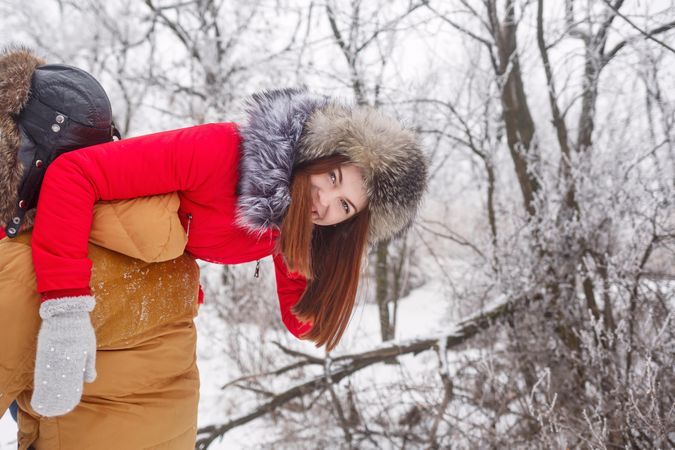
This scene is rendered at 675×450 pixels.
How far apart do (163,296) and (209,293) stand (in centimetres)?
413

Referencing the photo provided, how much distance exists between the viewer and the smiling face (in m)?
1.39

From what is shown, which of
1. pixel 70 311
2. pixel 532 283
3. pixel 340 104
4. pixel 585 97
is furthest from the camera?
pixel 585 97

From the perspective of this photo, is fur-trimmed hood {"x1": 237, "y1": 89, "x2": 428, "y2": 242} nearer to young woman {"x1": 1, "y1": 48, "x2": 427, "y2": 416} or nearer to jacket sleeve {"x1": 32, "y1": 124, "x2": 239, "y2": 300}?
young woman {"x1": 1, "y1": 48, "x2": 427, "y2": 416}

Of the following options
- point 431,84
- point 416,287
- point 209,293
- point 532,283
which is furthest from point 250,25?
point 416,287

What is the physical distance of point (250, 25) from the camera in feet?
19.7

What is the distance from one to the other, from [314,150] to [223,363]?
4.36m

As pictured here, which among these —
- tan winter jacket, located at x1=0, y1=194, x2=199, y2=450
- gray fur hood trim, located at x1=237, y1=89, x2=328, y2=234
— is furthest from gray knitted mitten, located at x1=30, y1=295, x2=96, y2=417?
gray fur hood trim, located at x1=237, y1=89, x2=328, y2=234

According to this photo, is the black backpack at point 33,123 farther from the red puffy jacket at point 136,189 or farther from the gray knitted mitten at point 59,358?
the gray knitted mitten at point 59,358

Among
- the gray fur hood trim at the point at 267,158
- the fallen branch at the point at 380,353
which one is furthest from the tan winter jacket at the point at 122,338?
the fallen branch at the point at 380,353

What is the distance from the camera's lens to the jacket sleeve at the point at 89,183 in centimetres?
104

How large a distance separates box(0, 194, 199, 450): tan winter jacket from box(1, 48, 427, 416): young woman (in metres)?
0.08

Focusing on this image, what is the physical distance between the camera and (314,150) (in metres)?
1.34

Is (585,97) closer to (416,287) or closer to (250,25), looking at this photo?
(250,25)

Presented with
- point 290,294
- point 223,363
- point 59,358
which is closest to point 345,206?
point 290,294
